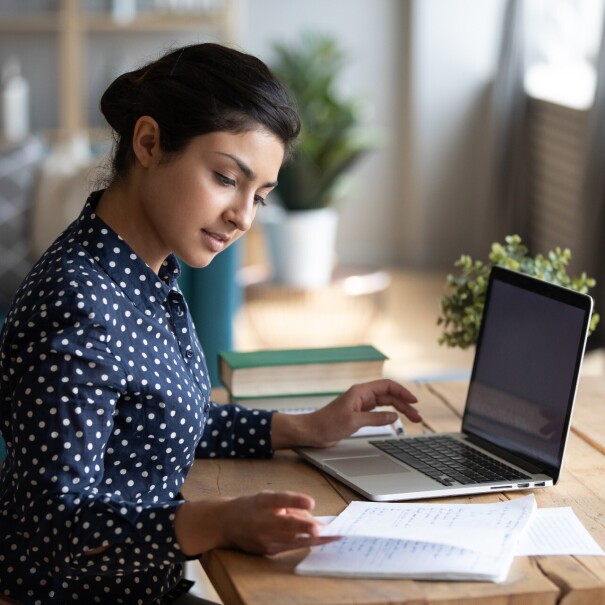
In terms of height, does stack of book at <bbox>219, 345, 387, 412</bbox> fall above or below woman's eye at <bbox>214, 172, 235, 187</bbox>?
below

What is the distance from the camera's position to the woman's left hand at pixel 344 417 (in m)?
1.58

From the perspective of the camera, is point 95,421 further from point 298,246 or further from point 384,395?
point 298,246

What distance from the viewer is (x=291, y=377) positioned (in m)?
1.77

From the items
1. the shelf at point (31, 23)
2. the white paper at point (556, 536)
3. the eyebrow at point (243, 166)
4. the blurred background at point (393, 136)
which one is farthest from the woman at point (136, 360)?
the shelf at point (31, 23)

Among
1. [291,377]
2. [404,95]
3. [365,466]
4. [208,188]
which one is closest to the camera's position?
[208,188]

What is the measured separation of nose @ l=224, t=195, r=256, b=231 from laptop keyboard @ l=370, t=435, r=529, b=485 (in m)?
Answer: 0.39

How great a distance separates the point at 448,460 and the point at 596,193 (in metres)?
2.87

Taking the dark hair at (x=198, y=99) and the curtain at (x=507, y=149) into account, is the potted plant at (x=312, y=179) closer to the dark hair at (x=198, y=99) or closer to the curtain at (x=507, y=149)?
the curtain at (x=507, y=149)

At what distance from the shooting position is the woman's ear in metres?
1.39

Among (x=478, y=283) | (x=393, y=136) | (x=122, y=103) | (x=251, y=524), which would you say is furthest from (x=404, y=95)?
(x=251, y=524)

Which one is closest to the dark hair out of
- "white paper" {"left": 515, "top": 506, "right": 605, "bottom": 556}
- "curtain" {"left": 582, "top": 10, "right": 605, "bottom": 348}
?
"white paper" {"left": 515, "top": 506, "right": 605, "bottom": 556}

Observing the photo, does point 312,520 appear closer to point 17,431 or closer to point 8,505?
point 17,431

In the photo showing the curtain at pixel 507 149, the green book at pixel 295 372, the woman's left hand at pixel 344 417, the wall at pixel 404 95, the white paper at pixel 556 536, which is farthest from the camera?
the wall at pixel 404 95

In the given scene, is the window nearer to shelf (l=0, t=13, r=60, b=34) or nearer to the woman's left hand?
shelf (l=0, t=13, r=60, b=34)
